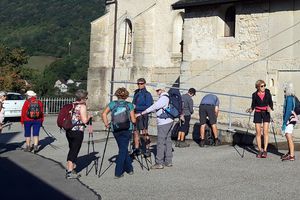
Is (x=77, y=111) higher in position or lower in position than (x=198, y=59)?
lower

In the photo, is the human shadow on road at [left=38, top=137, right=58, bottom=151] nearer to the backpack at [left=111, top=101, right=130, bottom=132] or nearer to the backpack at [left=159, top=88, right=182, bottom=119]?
A: the backpack at [left=159, top=88, right=182, bottom=119]

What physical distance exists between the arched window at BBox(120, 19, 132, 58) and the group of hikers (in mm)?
11386

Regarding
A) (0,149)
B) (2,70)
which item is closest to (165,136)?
(0,149)

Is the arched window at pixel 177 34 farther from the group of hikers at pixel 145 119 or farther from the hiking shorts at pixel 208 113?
the hiking shorts at pixel 208 113

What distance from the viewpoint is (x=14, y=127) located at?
21578mm

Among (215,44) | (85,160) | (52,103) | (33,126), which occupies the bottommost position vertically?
(85,160)

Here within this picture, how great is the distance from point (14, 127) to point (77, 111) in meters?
12.8

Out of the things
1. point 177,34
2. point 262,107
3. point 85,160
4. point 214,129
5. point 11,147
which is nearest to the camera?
point 262,107

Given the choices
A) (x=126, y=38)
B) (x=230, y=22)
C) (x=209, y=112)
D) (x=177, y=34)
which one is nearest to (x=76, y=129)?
(x=209, y=112)

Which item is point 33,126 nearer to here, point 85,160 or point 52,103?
point 85,160

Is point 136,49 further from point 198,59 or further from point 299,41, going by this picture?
point 299,41

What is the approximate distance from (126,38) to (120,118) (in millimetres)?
16023

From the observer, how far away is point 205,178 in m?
9.61

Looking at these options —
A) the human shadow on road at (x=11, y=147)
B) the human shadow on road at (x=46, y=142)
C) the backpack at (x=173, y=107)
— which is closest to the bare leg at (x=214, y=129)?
the backpack at (x=173, y=107)
